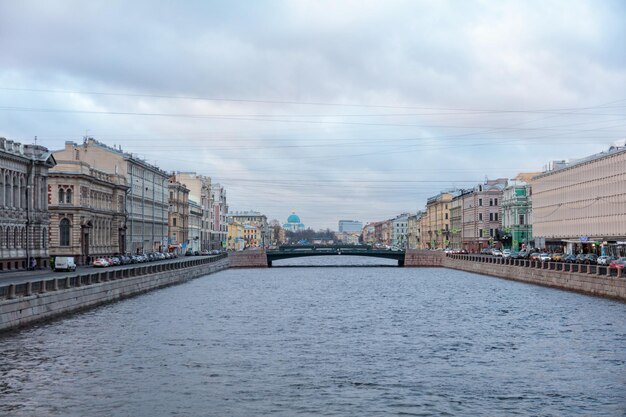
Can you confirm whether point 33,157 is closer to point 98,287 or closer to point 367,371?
point 98,287

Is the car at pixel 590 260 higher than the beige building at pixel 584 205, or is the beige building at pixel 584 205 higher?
the beige building at pixel 584 205

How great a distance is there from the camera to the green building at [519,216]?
13425 centimetres

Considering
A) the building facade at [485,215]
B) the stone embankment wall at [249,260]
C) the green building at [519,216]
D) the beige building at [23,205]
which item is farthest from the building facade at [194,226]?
the beige building at [23,205]

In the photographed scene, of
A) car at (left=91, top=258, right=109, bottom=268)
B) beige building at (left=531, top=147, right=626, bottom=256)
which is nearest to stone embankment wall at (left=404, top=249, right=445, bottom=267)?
beige building at (left=531, top=147, right=626, bottom=256)

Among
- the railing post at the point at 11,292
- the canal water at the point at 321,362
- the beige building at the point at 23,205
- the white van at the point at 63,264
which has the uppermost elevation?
the beige building at the point at 23,205

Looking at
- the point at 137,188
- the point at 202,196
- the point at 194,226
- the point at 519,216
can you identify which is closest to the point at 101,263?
the point at 137,188

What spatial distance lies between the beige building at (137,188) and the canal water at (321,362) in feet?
213

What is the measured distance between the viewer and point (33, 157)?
2980 inches

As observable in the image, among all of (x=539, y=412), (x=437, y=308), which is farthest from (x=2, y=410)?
(x=437, y=308)

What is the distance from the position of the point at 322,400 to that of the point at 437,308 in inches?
1079

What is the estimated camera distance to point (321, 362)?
2816cm

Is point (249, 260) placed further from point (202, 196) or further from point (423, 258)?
point (202, 196)

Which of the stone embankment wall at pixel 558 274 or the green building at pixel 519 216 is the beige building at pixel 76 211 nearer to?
the stone embankment wall at pixel 558 274

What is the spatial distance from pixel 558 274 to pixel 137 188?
233ft
